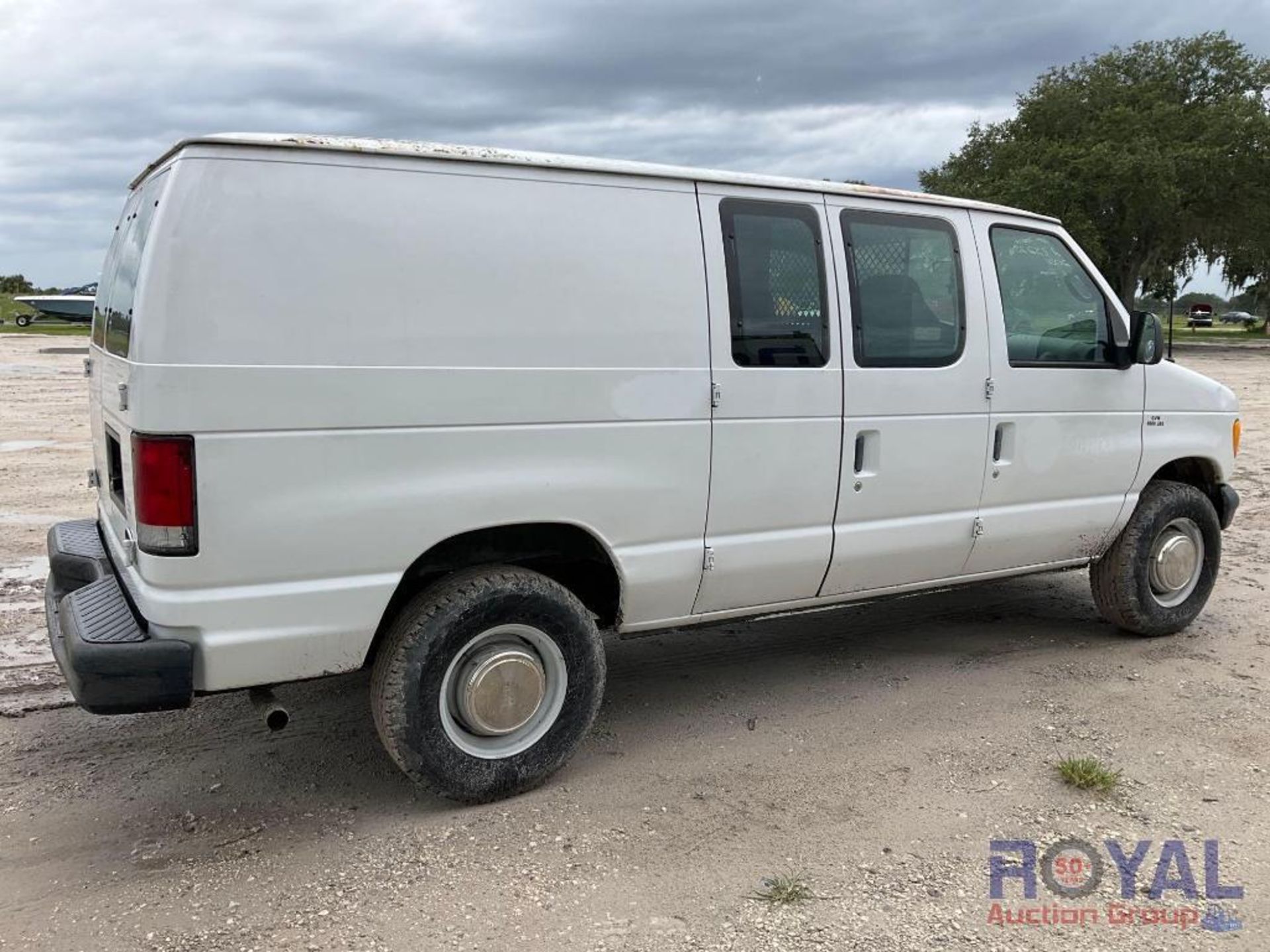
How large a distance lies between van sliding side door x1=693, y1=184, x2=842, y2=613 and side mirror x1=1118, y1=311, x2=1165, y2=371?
68.8 inches

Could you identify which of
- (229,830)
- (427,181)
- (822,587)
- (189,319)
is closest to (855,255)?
(822,587)

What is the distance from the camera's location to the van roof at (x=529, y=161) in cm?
330

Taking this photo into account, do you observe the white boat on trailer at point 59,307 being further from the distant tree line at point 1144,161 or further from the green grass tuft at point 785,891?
the green grass tuft at point 785,891

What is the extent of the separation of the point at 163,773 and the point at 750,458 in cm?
249

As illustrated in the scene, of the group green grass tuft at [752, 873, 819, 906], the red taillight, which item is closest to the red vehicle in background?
green grass tuft at [752, 873, 819, 906]

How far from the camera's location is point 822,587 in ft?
14.9

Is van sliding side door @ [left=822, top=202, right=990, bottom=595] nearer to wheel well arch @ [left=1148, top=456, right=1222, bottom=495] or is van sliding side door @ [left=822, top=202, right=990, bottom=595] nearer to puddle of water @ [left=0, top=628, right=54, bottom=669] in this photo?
wheel well arch @ [left=1148, top=456, right=1222, bottom=495]

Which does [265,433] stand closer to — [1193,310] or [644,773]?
[644,773]

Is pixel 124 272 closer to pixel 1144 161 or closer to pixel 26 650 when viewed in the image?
pixel 26 650

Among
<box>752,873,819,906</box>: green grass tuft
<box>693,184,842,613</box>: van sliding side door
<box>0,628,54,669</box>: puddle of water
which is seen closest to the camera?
<box>752,873,819,906</box>: green grass tuft

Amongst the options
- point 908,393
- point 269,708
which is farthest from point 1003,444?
point 269,708

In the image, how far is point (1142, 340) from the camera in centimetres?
514

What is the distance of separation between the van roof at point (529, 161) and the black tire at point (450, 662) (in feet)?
4.59

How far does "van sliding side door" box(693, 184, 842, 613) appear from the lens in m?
4.07
